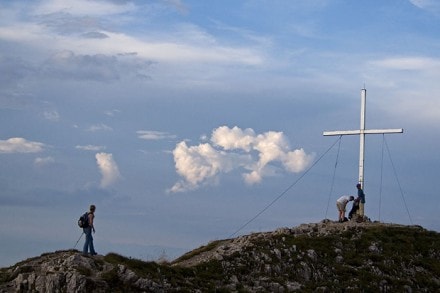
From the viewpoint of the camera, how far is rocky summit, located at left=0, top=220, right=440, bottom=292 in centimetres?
3272

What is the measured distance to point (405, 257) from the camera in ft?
141

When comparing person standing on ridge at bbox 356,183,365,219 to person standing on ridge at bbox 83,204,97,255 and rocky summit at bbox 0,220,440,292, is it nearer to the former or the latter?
rocky summit at bbox 0,220,440,292

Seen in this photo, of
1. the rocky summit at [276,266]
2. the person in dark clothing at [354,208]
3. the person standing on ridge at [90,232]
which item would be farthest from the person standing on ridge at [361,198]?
the person standing on ridge at [90,232]

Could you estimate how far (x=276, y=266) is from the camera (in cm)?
3891

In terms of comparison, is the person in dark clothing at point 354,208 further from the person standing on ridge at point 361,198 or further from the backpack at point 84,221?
the backpack at point 84,221

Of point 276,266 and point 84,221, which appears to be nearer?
point 84,221

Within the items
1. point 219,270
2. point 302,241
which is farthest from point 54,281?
point 302,241

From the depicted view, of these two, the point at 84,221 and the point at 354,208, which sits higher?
the point at 354,208

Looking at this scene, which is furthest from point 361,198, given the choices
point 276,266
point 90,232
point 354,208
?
point 90,232

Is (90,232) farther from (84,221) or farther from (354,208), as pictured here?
(354,208)

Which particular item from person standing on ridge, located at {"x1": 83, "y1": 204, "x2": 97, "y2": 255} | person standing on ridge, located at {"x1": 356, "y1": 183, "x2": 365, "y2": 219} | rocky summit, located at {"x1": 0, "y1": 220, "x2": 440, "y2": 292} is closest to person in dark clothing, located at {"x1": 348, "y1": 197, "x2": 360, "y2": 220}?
person standing on ridge, located at {"x1": 356, "y1": 183, "x2": 365, "y2": 219}

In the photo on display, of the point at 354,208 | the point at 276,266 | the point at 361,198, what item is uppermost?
the point at 361,198

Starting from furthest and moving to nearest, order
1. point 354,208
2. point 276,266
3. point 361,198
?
point 354,208
point 361,198
point 276,266

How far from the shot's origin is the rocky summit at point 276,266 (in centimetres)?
3272
